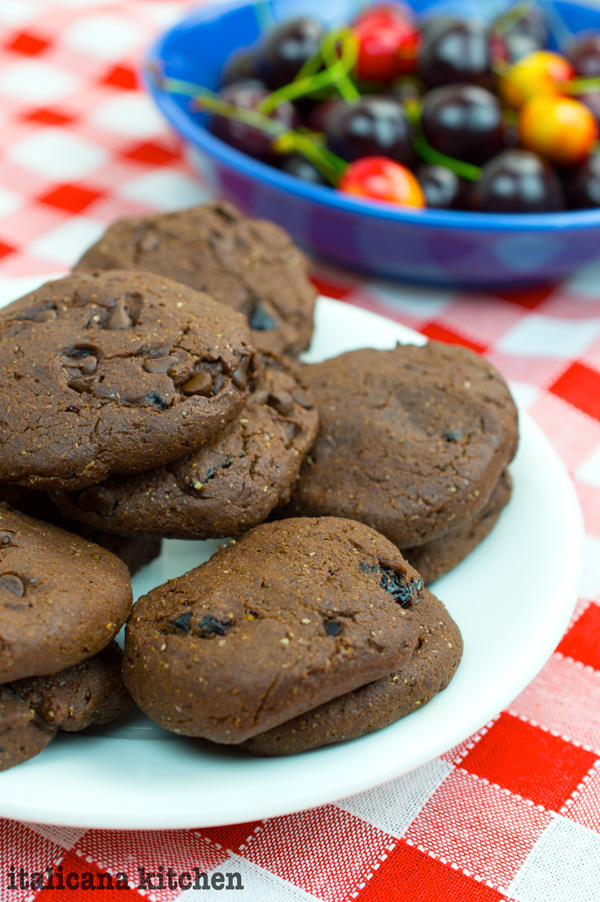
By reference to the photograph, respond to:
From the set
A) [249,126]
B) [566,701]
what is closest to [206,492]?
[566,701]

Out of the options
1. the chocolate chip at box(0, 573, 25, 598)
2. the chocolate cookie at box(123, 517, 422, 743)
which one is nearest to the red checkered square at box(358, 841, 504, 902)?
the chocolate cookie at box(123, 517, 422, 743)

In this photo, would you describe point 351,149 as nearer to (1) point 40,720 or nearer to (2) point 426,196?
(2) point 426,196

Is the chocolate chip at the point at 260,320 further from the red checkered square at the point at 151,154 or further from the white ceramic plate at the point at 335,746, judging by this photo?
the red checkered square at the point at 151,154

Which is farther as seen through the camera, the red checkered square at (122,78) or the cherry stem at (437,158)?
the red checkered square at (122,78)

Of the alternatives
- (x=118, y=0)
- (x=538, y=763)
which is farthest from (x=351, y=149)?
(x=118, y=0)

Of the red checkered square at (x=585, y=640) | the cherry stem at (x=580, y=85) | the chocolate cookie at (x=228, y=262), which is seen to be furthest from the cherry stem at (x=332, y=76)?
the red checkered square at (x=585, y=640)
